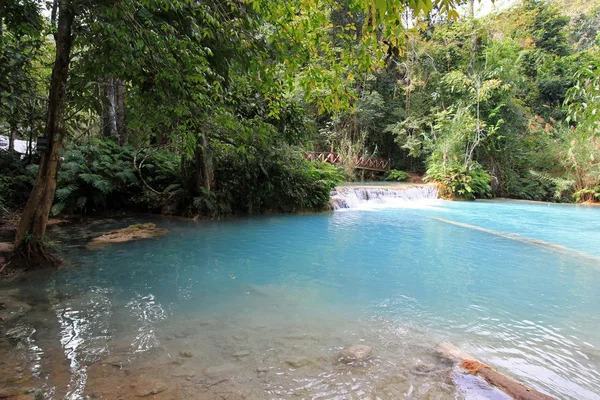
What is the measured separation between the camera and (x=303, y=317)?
146 inches

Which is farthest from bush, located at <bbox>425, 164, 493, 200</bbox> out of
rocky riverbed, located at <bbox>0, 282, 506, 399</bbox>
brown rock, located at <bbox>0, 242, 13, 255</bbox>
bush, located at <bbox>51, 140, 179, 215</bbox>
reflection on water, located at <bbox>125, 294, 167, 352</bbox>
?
brown rock, located at <bbox>0, 242, 13, 255</bbox>

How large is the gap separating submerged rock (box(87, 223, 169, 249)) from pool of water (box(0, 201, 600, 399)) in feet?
1.02

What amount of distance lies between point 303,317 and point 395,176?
19809 millimetres

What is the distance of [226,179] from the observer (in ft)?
33.4

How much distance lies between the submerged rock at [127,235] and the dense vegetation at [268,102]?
56.7 inches

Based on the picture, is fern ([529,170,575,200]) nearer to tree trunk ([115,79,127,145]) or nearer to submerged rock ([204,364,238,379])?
tree trunk ([115,79,127,145])

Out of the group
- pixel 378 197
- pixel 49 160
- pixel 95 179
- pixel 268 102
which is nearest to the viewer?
pixel 49 160

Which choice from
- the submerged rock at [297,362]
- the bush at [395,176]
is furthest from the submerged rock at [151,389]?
the bush at [395,176]

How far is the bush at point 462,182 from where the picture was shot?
17.7 m

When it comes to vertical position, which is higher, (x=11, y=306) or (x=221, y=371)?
(x=11, y=306)

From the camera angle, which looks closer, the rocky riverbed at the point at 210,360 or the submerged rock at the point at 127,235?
the rocky riverbed at the point at 210,360

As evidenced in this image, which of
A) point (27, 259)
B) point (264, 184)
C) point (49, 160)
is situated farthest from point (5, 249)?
point (264, 184)

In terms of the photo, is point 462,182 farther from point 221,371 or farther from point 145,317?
point 221,371

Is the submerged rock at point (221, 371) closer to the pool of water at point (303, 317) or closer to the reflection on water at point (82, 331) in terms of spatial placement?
the pool of water at point (303, 317)
